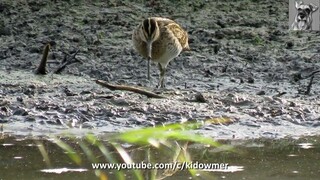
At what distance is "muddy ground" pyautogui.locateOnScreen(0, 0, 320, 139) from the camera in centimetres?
Result: 852

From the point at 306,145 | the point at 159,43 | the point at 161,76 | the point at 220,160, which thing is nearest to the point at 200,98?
the point at 161,76

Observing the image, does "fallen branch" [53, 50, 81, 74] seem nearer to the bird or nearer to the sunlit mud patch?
the bird

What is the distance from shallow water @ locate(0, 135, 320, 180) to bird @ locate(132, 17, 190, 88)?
272cm

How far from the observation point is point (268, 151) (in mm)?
7320

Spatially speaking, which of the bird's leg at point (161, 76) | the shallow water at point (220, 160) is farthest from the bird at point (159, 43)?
the shallow water at point (220, 160)

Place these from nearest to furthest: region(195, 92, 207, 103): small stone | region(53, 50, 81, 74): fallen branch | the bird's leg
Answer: region(195, 92, 207, 103): small stone, the bird's leg, region(53, 50, 81, 74): fallen branch

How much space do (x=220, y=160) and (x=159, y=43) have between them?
3810 millimetres

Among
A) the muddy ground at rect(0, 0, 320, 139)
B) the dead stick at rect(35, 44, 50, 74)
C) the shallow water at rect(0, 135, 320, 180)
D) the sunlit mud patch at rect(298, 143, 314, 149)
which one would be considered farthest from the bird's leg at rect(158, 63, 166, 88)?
the sunlit mud patch at rect(298, 143, 314, 149)

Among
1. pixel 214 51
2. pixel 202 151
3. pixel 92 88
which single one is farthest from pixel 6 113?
pixel 214 51

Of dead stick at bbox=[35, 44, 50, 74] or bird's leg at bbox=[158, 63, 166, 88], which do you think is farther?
dead stick at bbox=[35, 44, 50, 74]

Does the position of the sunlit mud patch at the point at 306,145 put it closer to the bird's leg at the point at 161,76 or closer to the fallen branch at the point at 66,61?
the bird's leg at the point at 161,76

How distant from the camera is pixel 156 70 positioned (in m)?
11.0

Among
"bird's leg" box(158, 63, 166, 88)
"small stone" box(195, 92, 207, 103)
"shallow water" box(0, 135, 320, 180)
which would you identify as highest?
"shallow water" box(0, 135, 320, 180)

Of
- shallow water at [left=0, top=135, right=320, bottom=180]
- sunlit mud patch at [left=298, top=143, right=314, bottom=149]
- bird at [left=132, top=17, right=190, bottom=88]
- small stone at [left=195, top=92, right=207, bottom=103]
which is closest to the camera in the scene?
shallow water at [left=0, top=135, right=320, bottom=180]
